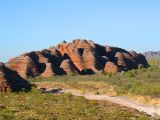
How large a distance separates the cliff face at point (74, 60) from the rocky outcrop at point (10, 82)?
2450 cm

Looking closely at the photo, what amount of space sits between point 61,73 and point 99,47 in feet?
55.5

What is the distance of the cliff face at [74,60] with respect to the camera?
98.2 m

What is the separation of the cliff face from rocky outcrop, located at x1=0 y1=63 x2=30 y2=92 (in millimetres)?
24496

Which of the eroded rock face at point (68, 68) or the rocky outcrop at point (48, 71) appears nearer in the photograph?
the rocky outcrop at point (48, 71)

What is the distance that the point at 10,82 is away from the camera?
69.0 m

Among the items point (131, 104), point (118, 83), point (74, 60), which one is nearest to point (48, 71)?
point (74, 60)

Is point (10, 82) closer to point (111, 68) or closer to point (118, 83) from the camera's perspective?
point (118, 83)

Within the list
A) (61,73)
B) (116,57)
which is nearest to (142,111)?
(61,73)

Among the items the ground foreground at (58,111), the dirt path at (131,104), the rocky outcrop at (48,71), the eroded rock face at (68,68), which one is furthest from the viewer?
the eroded rock face at (68,68)

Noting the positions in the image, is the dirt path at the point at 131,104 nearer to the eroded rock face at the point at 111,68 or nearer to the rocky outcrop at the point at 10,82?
the rocky outcrop at the point at 10,82

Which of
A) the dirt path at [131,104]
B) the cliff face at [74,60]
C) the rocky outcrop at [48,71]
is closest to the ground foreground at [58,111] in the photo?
the dirt path at [131,104]

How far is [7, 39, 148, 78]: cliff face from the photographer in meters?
98.2

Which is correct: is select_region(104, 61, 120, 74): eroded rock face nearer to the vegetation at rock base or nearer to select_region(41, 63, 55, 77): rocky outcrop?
the vegetation at rock base

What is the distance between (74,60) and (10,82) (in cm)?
3664
